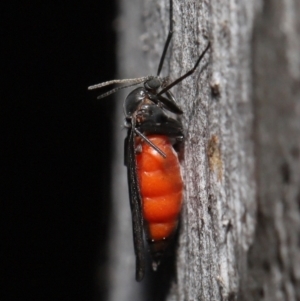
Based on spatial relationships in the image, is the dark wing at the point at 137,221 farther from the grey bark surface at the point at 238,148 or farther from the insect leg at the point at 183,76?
the insect leg at the point at 183,76

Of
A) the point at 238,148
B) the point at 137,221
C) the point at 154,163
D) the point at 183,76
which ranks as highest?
the point at 183,76

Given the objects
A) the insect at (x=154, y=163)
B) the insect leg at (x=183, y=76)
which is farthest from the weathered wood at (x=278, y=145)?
the insect at (x=154, y=163)

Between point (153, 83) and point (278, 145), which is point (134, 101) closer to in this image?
point (153, 83)

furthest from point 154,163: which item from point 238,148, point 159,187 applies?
point 238,148

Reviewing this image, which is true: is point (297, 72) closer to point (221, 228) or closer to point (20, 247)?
point (221, 228)

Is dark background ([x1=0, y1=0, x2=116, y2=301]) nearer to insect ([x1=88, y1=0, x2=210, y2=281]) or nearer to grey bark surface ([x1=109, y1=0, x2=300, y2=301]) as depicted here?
insect ([x1=88, y1=0, x2=210, y2=281])

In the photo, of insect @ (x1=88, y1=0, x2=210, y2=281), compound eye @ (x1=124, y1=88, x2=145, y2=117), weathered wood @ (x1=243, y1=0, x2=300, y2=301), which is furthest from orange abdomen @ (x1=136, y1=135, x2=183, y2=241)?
weathered wood @ (x1=243, y1=0, x2=300, y2=301)

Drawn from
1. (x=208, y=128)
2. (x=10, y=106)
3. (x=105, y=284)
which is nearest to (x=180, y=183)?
(x=208, y=128)
